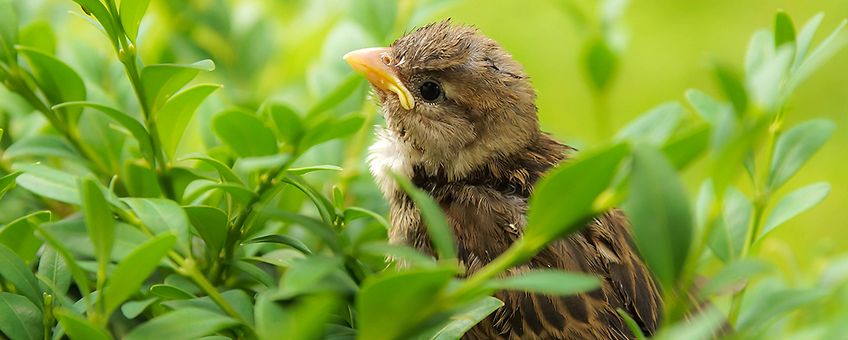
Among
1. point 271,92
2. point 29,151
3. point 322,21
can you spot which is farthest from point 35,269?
point 322,21

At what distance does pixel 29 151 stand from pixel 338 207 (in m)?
0.26

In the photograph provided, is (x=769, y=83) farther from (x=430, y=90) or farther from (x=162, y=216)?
(x=430, y=90)

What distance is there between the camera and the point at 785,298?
599 mm

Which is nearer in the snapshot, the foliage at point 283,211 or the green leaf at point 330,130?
the foliage at point 283,211

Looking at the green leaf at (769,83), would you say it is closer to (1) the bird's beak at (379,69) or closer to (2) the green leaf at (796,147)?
(2) the green leaf at (796,147)

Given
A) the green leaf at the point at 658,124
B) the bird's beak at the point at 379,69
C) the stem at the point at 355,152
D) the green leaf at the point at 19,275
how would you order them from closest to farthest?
the green leaf at the point at 19,275
the green leaf at the point at 658,124
the stem at the point at 355,152
the bird's beak at the point at 379,69

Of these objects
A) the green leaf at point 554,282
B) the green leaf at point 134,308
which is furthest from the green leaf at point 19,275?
the green leaf at point 554,282

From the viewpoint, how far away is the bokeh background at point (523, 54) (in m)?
1.21

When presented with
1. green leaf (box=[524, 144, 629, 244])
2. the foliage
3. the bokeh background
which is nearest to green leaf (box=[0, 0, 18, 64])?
the foliage

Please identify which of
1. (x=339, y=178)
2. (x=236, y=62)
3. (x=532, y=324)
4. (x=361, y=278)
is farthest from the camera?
(x=236, y=62)

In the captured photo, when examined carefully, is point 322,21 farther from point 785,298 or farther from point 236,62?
point 785,298

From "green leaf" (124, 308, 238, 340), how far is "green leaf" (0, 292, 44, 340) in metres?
0.17

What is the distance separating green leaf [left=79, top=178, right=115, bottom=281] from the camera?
22.8 inches

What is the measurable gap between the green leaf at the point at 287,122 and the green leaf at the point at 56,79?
8.8 inches
